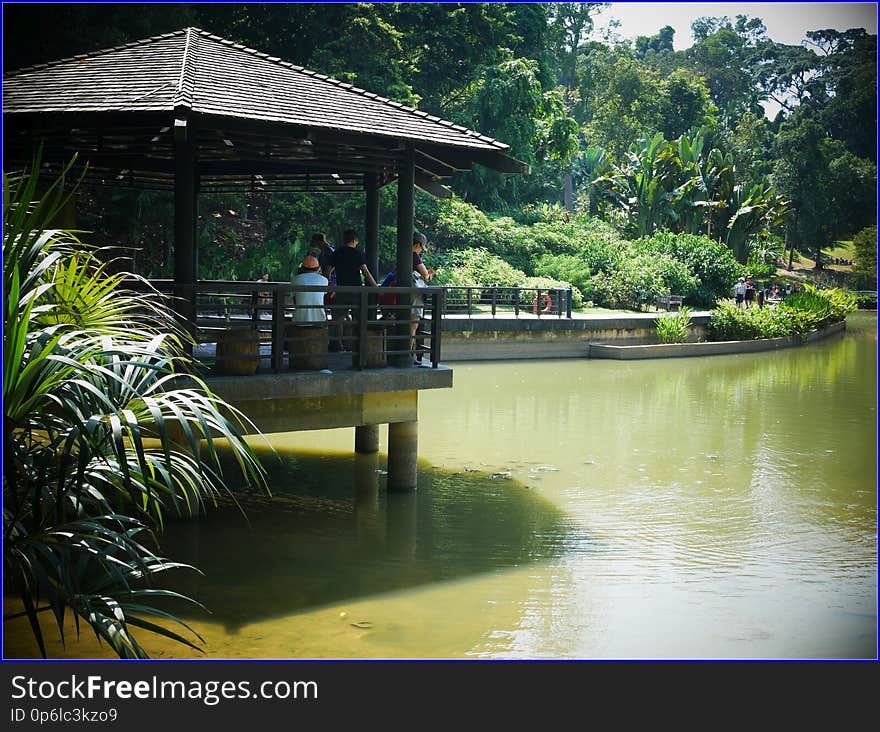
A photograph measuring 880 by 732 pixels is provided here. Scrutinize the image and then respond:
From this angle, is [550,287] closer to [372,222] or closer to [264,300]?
[264,300]

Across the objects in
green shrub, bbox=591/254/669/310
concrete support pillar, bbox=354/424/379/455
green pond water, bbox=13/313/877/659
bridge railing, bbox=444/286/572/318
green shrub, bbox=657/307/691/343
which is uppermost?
green shrub, bbox=591/254/669/310

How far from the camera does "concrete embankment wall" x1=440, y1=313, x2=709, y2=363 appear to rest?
2508cm

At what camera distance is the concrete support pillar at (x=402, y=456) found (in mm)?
10945

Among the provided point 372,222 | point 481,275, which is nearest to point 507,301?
point 481,275

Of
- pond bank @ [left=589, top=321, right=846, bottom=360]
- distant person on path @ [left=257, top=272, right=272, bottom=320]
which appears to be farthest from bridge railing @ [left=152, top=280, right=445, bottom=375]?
pond bank @ [left=589, top=321, right=846, bottom=360]

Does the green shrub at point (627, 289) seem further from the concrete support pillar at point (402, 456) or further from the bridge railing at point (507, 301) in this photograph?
the concrete support pillar at point (402, 456)

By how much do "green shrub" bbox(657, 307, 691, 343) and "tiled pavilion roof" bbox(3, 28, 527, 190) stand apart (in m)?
16.9

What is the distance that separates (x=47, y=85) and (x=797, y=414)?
1328 centimetres

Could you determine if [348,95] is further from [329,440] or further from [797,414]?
[797,414]

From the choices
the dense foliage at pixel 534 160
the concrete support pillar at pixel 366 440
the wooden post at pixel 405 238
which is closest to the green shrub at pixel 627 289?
the dense foliage at pixel 534 160

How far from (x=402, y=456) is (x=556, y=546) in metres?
2.29

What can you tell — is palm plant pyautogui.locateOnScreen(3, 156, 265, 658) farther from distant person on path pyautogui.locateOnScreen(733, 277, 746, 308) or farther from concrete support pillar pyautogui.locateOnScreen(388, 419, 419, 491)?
distant person on path pyautogui.locateOnScreen(733, 277, 746, 308)

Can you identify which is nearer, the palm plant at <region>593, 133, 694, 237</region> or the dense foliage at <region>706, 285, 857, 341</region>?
the dense foliage at <region>706, 285, 857, 341</region>
